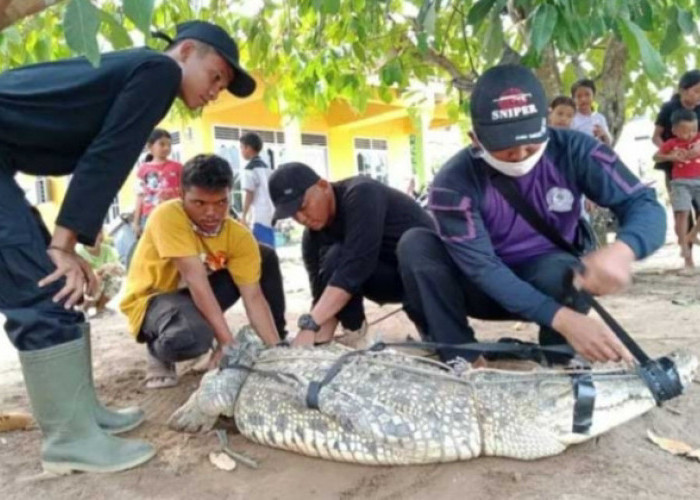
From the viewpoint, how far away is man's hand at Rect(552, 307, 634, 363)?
2.36 metres

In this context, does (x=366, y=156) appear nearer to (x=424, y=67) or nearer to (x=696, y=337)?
(x=424, y=67)

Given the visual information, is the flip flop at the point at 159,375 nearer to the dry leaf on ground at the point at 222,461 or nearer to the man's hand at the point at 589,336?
the dry leaf on ground at the point at 222,461

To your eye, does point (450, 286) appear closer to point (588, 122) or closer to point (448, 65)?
point (588, 122)

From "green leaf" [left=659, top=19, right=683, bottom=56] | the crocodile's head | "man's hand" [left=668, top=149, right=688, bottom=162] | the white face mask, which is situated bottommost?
the crocodile's head

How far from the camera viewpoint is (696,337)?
368 cm

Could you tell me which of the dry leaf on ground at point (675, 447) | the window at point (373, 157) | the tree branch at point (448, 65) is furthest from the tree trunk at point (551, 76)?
the window at point (373, 157)

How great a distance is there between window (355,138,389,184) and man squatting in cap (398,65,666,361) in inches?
580

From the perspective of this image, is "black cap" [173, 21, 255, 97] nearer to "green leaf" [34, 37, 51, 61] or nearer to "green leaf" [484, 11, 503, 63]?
"green leaf" [484, 11, 503, 63]

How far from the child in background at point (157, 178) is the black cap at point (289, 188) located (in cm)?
351

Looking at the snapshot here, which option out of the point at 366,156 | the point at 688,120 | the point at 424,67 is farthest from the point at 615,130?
the point at 366,156

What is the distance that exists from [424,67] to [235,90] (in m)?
4.03

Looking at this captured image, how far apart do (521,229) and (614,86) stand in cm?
454

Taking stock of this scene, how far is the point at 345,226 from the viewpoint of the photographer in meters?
3.44

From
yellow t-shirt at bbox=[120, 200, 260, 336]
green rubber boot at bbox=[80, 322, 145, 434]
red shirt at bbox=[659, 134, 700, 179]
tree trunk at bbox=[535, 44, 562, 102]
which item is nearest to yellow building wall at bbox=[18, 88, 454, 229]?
tree trunk at bbox=[535, 44, 562, 102]
